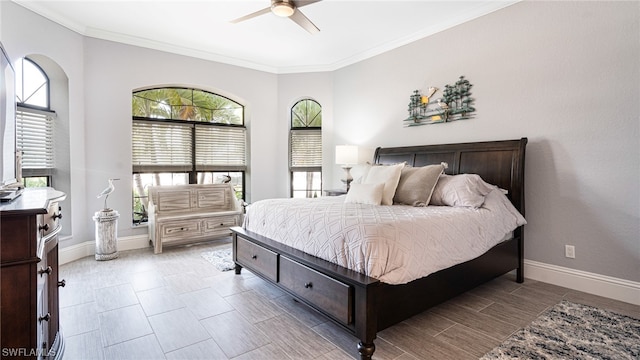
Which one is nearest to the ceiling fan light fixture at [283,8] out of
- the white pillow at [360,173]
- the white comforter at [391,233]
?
the white comforter at [391,233]

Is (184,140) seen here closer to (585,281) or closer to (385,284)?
(385,284)

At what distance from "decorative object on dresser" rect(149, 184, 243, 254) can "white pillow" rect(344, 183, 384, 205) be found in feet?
6.79

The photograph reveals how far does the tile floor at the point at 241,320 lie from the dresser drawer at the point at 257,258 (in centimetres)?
20

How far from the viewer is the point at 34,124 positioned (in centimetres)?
352

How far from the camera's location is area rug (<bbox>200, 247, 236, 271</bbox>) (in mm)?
3477

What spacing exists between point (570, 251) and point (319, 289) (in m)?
2.46

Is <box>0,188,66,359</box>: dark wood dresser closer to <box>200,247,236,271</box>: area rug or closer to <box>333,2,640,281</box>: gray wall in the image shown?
<box>200,247,236,271</box>: area rug

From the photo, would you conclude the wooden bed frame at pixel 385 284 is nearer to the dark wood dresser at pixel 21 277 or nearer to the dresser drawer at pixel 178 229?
the dresser drawer at pixel 178 229

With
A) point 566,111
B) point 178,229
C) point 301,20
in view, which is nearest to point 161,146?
point 178,229

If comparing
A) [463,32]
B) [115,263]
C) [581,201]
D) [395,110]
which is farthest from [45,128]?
→ [581,201]

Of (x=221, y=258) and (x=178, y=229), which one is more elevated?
(x=178, y=229)

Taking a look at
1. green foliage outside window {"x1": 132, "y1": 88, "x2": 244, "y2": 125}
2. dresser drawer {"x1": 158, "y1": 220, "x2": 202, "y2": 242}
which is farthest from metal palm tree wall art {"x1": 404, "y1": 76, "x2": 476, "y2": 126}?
dresser drawer {"x1": 158, "y1": 220, "x2": 202, "y2": 242}

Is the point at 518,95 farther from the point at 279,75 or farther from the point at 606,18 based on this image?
the point at 279,75

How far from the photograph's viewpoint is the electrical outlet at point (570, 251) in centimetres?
288
